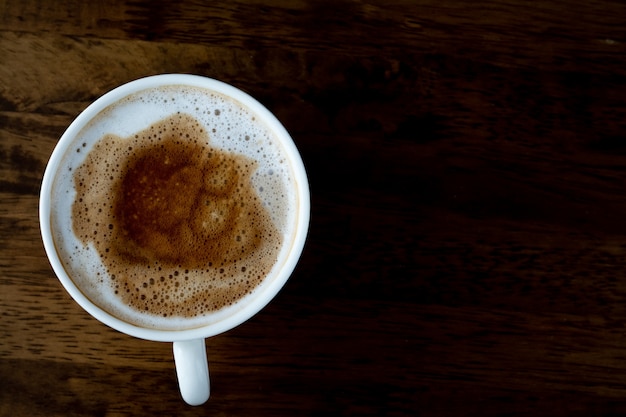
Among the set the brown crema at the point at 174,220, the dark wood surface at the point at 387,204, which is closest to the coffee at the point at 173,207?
the brown crema at the point at 174,220

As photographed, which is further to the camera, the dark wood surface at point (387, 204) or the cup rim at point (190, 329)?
the dark wood surface at point (387, 204)

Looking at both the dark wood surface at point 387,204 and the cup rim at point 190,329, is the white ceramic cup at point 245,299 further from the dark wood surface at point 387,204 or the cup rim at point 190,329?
the dark wood surface at point 387,204

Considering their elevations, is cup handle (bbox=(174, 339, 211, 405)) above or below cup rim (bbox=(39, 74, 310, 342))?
below

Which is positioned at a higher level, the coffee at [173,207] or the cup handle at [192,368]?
the coffee at [173,207]

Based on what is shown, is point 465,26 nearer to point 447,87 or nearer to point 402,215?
point 447,87

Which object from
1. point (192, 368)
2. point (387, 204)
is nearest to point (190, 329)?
point (192, 368)

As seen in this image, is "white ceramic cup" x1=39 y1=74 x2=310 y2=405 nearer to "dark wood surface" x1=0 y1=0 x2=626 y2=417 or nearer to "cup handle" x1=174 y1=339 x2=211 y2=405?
"cup handle" x1=174 y1=339 x2=211 y2=405

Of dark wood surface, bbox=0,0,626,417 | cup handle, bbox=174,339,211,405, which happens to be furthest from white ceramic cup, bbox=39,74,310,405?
dark wood surface, bbox=0,0,626,417
